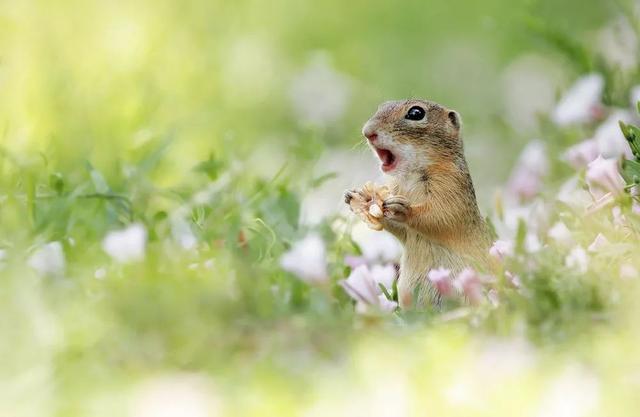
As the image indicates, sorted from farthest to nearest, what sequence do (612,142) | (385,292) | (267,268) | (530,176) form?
(530,176) < (612,142) < (385,292) < (267,268)

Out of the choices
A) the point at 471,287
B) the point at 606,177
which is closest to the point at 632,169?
the point at 606,177

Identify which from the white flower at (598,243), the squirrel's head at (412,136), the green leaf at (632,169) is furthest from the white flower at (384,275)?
the green leaf at (632,169)

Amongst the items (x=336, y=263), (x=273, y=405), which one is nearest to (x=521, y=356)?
(x=273, y=405)

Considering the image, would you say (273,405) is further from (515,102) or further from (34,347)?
(515,102)

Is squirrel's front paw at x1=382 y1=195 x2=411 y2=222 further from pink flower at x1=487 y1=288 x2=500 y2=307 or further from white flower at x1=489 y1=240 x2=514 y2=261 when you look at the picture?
pink flower at x1=487 y1=288 x2=500 y2=307

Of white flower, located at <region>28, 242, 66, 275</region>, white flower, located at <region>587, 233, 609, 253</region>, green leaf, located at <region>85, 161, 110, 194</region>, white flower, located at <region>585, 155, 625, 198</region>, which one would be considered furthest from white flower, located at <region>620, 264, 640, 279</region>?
green leaf, located at <region>85, 161, 110, 194</region>

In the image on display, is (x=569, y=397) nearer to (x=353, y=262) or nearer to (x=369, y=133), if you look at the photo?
(x=353, y=262)
